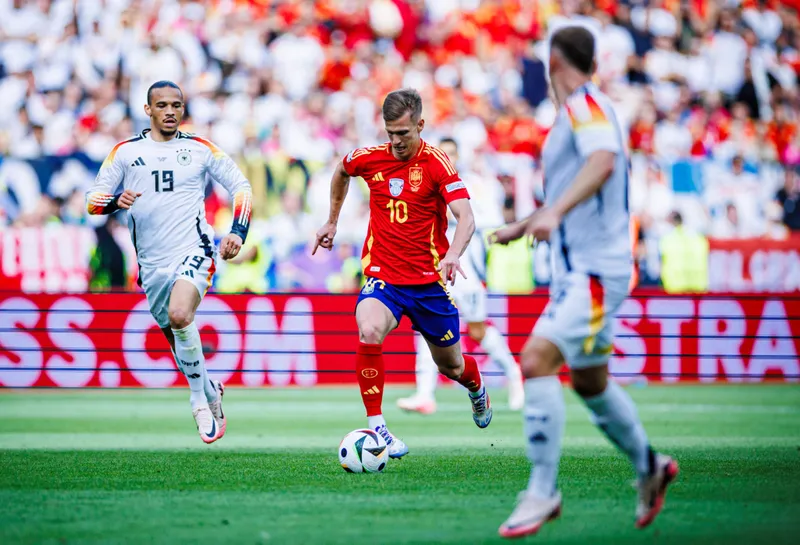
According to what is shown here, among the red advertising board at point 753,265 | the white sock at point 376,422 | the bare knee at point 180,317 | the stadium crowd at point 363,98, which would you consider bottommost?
the white sock at point 376,422

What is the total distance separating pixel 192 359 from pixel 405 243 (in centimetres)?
190

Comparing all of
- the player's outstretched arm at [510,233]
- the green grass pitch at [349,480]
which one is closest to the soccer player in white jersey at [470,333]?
the green grass pitch at [349,480]

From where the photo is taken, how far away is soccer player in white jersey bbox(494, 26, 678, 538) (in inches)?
209

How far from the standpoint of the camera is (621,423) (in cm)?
556

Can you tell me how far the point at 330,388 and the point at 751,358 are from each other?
5.40 meters

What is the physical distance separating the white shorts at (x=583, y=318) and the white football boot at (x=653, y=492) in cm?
60

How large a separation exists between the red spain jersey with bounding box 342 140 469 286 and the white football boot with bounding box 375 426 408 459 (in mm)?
1035

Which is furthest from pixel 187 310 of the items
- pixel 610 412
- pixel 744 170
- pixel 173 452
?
pixel 744 170

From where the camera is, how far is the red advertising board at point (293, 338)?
14.0 metres

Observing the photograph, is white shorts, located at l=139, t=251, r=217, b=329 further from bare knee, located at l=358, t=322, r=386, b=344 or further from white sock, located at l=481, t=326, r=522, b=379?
white sock, located at l=481, t=326, r=522, b=379

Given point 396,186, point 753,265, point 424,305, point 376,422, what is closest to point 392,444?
point 376,422

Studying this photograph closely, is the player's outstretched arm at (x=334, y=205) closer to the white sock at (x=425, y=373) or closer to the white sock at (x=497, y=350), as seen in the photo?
the white sock at (x=425, y=373)

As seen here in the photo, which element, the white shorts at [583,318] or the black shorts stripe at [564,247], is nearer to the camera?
the white shorts at [583,318]

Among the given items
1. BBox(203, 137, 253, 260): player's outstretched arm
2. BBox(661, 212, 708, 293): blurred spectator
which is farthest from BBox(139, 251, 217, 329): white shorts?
BBox(661, 212, 708, 293): blurred spectator
